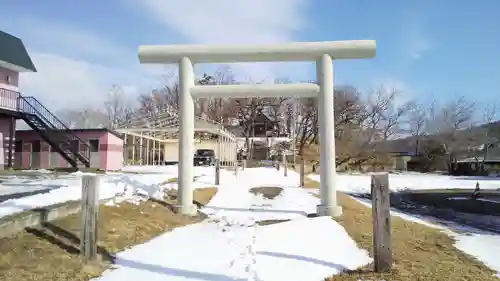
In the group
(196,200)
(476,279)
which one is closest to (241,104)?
(196,200)

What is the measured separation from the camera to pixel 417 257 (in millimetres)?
6871

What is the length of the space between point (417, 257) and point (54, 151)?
21987 mm

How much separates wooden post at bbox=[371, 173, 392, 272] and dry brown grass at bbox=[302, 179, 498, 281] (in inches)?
6.9

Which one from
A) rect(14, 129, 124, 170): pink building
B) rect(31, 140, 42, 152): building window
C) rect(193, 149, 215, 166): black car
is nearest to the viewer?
rect(14, 129, 124, 170): pink building

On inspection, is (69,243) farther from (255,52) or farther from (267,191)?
(267,191)

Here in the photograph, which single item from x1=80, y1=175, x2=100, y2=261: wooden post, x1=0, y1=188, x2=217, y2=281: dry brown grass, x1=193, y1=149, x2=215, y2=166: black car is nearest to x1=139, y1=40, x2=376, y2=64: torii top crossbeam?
x1=0, y1=188, x2=217, y2=281: dry brown grass

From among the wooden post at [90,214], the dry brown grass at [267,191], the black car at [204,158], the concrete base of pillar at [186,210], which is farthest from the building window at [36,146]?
the wooden post at [90,214]

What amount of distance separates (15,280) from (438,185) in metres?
28.0

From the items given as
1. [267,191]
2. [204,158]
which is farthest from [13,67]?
[267,191]

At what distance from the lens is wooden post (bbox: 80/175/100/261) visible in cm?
600

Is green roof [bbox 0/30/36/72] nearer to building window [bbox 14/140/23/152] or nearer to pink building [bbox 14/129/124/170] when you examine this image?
pink building [bbox 14/129/124/170]

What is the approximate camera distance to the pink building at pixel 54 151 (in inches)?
947

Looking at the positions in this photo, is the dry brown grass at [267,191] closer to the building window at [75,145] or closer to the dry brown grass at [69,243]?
the dry brown grass at [69,243]

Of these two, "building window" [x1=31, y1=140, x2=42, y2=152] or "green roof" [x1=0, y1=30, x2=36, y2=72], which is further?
"building window" [x1=31, y1=140, x2=42, y2=152]
